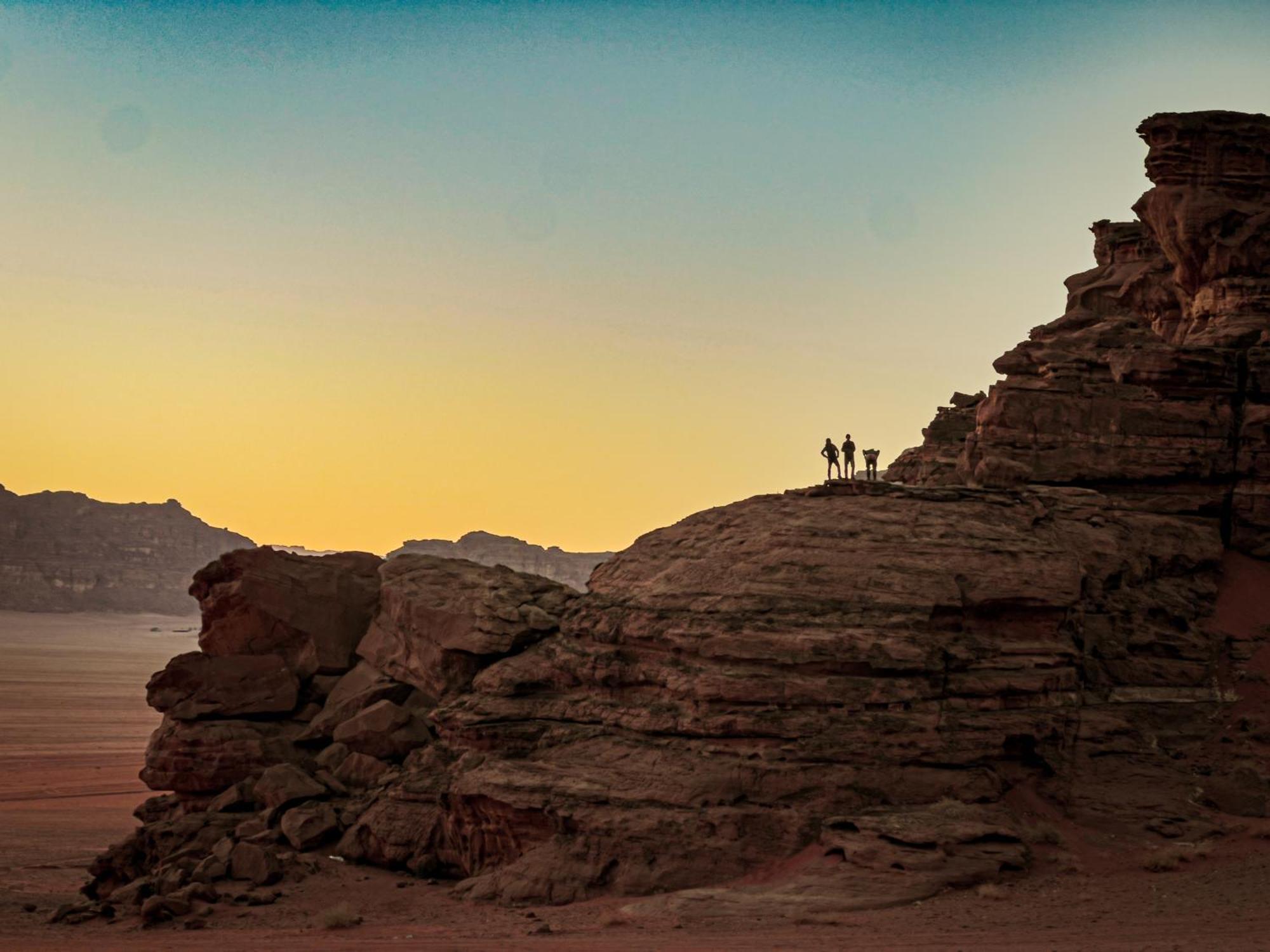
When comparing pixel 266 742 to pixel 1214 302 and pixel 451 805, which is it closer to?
pixel 451 805

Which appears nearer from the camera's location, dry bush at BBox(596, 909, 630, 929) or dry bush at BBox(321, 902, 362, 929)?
dry bush at BBox(596, 909, 630, 929)

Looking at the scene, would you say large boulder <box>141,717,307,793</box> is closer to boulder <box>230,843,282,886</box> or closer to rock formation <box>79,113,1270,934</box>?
rock formation <box>79,113,1270,934</box>

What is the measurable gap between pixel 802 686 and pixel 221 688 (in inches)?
597

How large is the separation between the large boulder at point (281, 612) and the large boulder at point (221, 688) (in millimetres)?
743

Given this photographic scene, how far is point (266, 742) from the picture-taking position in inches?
1204

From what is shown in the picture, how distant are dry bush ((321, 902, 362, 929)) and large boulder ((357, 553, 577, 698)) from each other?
7.38 m

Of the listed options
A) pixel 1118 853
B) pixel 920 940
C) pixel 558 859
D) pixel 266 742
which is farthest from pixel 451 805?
pixel 1118 853

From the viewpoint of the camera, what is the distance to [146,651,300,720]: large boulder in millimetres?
31281

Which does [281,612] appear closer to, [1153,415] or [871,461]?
[871,461]

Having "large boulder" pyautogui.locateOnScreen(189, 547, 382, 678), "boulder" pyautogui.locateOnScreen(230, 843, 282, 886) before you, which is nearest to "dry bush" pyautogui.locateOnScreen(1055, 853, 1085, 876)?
"boulder" pyautogui.locateOnScreen(230, 843, 282, 886)

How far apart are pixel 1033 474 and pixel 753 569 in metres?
9.97

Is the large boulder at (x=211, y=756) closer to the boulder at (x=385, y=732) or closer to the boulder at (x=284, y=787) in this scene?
the boulder at (x=284, y=787)

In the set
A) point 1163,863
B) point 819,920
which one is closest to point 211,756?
point 819,920

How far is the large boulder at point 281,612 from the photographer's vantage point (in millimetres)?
32781
